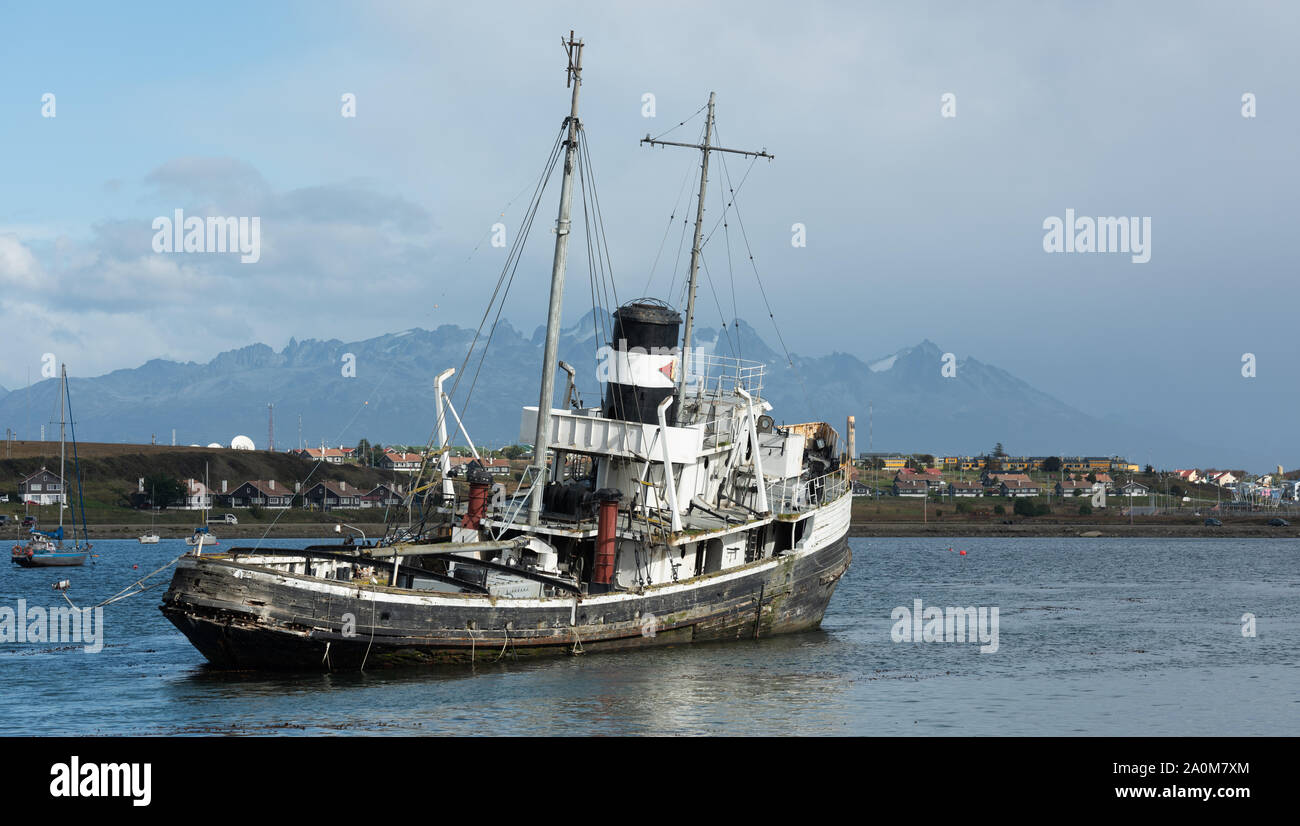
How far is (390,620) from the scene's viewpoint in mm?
27969

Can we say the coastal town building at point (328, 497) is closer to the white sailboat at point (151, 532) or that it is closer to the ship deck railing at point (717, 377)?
the white sailboat at point (151, 532)

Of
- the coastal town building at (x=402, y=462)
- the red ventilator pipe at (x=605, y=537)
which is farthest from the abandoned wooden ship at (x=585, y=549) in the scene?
the coastal town building at (x=402, y=462)

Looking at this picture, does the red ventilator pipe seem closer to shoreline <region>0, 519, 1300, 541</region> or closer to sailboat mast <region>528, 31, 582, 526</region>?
sailboat mast <region>528, 31, 582, 526</region>

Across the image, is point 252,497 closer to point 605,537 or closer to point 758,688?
point 605,537

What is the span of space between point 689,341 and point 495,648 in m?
13.1

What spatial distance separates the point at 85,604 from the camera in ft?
166

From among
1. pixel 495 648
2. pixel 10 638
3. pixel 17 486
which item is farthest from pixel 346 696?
pixel 17 486

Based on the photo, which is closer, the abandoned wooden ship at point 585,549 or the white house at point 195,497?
the abandoned wooden ship at point 585,549

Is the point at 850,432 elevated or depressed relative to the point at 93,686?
elevated

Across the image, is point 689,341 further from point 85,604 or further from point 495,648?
point 85,604

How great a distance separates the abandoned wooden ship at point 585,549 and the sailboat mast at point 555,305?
0.06 metres

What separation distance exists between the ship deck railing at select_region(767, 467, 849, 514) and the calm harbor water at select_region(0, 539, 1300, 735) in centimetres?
429

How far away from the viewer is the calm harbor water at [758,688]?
79.0 ft

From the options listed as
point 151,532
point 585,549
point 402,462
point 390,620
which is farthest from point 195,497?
point 390,620
